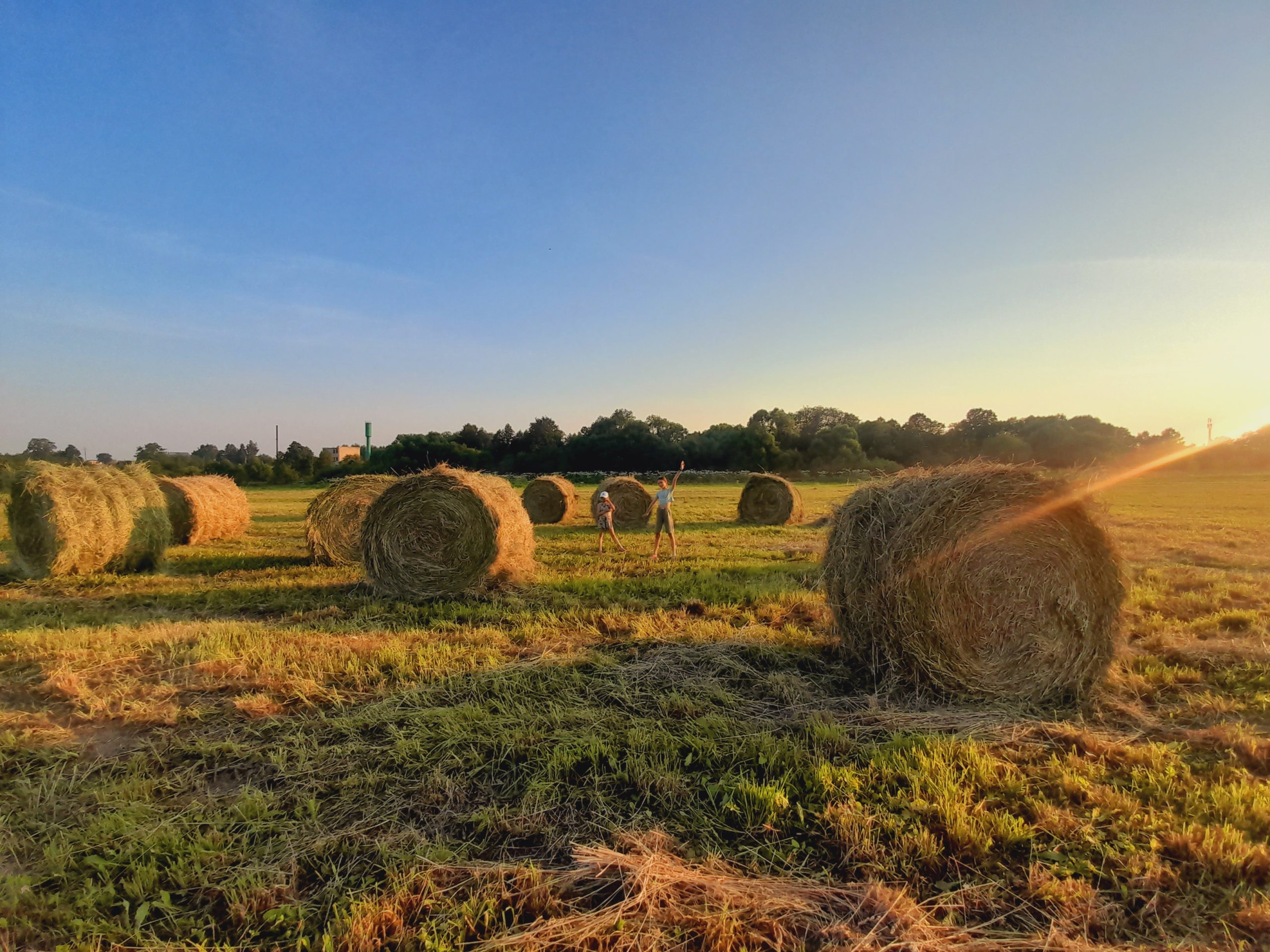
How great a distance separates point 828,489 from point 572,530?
2447 cm

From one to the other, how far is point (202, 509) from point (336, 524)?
5.27 m

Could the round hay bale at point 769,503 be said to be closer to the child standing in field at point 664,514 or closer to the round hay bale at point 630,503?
the round hay bale at point 630,503

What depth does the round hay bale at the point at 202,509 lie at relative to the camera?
49.5 feet

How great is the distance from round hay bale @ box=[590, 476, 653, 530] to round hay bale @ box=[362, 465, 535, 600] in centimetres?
1035

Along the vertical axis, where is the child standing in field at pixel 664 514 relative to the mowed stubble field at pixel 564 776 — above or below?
above

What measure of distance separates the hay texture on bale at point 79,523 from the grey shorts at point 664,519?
9.35m

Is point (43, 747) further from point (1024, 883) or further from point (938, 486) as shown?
point (938, 486)

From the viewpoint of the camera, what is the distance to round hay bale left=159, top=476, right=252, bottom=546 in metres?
15.1

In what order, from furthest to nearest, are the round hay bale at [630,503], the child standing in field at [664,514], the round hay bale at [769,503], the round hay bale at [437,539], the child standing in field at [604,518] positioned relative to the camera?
the round hay bale at [769,503], the round hay bale at [630,503], the child standing in field at [604,518], the child standing in field at [664,514], the round hay bale at [437,539]

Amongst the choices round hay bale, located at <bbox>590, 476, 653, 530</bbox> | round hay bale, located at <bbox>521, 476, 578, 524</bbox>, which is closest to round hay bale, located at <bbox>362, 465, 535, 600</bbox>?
round hay bale, located at <bbox>590, 476, 653, 530</bbox>

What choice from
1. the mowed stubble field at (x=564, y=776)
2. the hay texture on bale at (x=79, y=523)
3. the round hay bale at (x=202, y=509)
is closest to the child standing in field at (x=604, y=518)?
the mowed stubble field at (x=564, y=776)

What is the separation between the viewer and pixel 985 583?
18.5 ft

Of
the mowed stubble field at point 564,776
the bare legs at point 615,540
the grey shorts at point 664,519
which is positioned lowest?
the mowed stubble field at point 564,776

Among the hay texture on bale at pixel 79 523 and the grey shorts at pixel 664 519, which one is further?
the grey shorts at pixel 664 519
